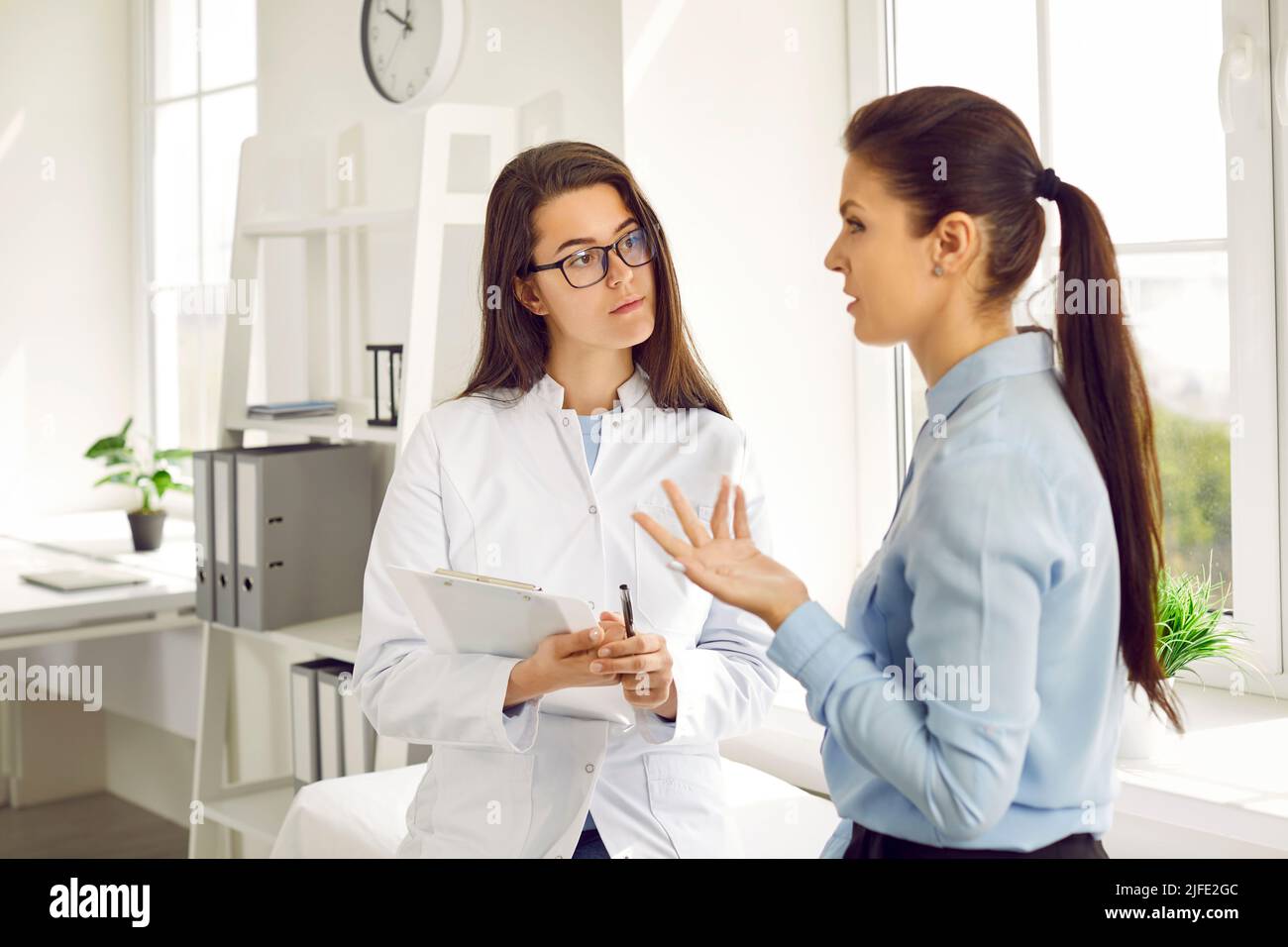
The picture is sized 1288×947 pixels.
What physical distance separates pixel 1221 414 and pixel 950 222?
1346mm

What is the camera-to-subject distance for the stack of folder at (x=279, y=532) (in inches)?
105

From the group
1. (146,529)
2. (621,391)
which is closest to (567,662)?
(621,391)

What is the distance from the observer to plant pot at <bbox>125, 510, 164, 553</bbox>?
3645mm

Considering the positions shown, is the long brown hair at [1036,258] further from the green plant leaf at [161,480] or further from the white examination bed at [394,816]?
the green plant leaf at [161,480]

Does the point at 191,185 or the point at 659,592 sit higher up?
the point at 191,185

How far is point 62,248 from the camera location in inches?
165

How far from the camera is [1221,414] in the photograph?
2.10 meters

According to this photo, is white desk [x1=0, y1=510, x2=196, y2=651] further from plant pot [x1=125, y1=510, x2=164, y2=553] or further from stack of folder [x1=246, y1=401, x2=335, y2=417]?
stack of folder [x1=246, y1=401, x2=335, y2=417]

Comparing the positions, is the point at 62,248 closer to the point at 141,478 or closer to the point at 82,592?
the point at 141,478

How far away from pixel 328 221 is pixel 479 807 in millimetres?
1580

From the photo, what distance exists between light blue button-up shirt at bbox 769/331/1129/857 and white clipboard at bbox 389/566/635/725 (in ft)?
1.18

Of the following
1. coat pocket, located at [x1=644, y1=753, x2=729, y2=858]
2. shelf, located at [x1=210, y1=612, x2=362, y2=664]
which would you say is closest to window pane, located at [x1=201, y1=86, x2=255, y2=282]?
shelf, located at [x1=210, y1=612, x2=362, y2=664]

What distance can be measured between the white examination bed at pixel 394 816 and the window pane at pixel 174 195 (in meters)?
2.42

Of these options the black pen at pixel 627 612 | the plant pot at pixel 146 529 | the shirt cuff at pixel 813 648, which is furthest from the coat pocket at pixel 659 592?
the plant pot at pixel 146 529
